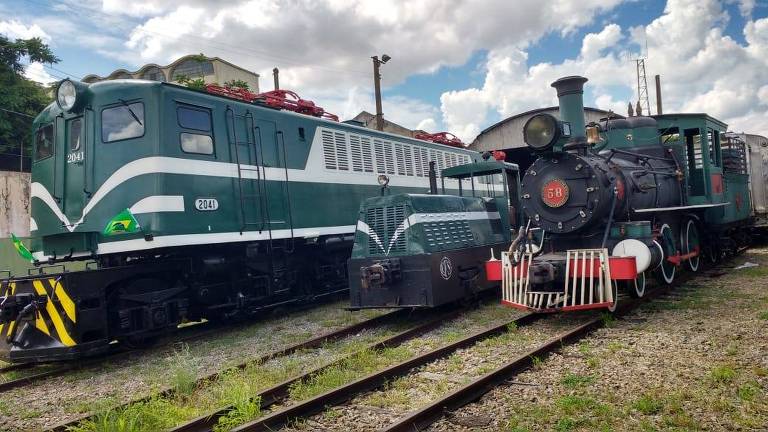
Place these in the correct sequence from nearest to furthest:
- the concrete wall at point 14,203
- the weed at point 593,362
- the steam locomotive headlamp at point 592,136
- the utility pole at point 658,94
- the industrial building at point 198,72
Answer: the weed at point 593,362
the steam locomotive headlamp at point 592,136
the concrete wall at point 14,203
the industrial building at point 198,72
the utility pole at point 658,94

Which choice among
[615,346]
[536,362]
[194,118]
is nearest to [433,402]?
[536,362]

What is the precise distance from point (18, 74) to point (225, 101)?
18.4m

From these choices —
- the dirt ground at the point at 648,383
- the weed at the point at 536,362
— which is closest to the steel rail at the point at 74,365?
the dirt ground at the point at 648,383

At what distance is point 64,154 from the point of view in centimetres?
806

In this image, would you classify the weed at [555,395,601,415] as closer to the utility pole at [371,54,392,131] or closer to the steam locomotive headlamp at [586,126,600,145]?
the steam locomotive headlamp at [586,126,600,145]

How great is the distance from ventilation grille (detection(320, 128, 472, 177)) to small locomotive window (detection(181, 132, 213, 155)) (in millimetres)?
2744

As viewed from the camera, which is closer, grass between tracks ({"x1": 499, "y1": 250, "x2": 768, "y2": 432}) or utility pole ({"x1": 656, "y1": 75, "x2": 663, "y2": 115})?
grass between tracks ({"x1": 499, "y1": 250, "x2": 768, "y2": 432})

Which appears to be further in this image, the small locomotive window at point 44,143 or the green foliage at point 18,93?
the green foliage at point 18,93

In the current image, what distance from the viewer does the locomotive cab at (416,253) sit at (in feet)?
26.4

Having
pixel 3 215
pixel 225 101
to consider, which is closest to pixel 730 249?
pixel 225 101

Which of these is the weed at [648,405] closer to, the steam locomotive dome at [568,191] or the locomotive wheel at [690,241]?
the steam locomotive dome at [568,191]

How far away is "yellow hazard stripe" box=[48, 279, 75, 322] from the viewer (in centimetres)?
689

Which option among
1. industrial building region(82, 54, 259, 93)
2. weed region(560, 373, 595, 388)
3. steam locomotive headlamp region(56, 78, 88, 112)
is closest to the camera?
weed region(560, 373, 595, 388)

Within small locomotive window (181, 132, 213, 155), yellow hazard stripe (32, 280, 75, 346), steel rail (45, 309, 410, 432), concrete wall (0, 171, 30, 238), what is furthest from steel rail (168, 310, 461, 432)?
concrete wall (0, 171, 30, 238)
